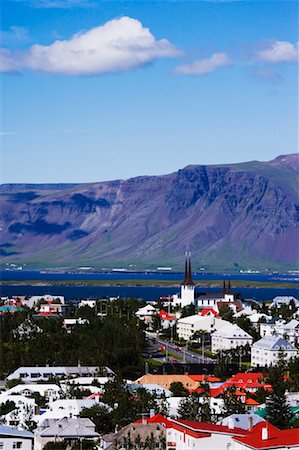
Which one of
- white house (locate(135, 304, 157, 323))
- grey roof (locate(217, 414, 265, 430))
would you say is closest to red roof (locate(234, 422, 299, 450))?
grey roof (locate(217, 414, 265, 430))

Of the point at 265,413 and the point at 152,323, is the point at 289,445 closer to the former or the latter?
the point at 265,413

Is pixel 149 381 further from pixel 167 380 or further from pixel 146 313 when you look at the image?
pixel 146 313

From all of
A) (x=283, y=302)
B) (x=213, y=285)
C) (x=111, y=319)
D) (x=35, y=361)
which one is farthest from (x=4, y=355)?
(x=213, y=285)

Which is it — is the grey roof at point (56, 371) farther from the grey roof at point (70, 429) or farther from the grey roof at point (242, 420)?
the grey roof at point (242, 420)

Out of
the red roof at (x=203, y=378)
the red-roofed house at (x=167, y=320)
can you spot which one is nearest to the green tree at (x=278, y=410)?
the red roof at (x=203, y=378)

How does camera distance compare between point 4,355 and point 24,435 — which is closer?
point 24,435

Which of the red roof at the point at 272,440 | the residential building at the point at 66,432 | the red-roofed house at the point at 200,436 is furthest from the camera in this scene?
the residential building at the point at 66,432
